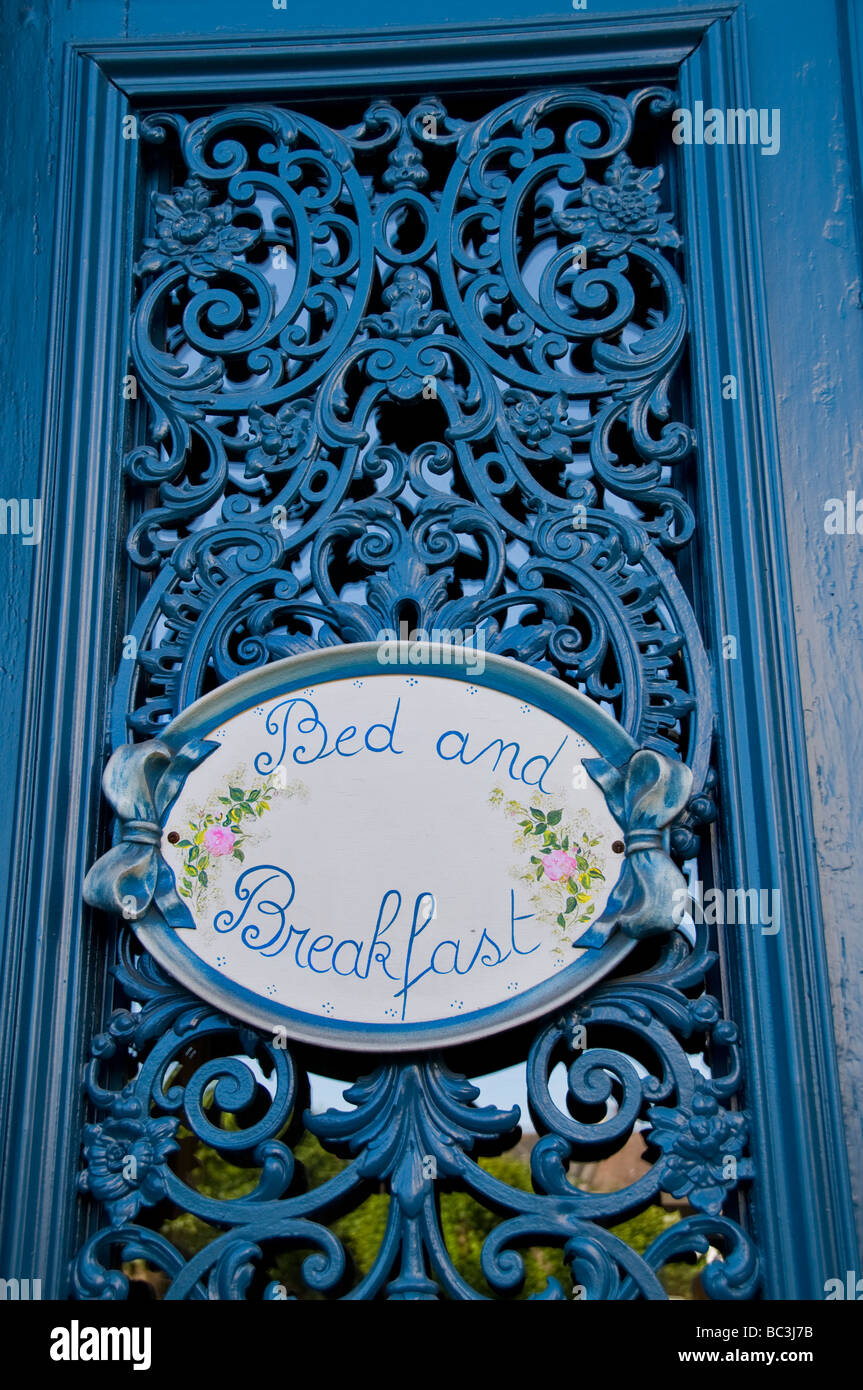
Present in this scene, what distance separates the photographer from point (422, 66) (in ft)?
11.0

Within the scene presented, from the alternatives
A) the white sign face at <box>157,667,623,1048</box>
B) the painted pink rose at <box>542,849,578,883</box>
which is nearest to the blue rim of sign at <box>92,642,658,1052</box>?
the white sign face at <box>157,667,623,1048</box>

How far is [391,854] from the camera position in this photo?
107 inches

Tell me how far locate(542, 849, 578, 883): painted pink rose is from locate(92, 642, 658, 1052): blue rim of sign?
130 mm

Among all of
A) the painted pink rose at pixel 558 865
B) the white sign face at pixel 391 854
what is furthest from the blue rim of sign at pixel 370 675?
the painted pink rose at pixel 558 865

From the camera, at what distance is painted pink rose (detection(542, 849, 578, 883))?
8.79 feet

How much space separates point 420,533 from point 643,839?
2.35ft

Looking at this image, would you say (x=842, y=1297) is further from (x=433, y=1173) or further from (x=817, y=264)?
(x=817, y=264)

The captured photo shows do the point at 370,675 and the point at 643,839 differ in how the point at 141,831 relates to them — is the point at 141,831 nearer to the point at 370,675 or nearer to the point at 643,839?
the point at 370,675

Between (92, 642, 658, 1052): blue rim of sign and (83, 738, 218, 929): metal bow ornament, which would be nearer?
(92, 642, 658, 1052): blue rim of sign

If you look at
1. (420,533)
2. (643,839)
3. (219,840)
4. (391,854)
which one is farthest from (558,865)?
(420,533)

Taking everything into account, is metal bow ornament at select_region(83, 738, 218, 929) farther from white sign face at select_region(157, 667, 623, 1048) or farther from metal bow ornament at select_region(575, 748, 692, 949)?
metal bow ornament at select_region(575, 748, 692, 949)

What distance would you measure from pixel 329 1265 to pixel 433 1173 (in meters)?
0.21
